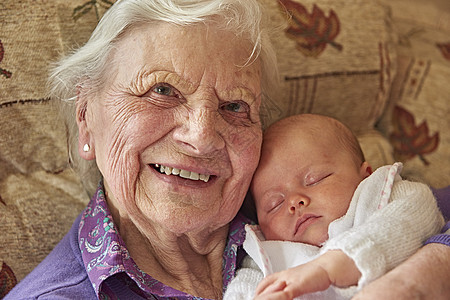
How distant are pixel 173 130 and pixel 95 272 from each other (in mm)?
440

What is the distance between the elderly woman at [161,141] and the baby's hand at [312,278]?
16.3 inches

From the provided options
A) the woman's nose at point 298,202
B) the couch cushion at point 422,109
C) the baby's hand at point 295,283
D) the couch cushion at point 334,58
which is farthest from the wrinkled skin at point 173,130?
the couch cushion at point 422,109

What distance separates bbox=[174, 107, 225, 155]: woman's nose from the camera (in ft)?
5.16

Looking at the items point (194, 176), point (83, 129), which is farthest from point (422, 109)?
point (83, 129)

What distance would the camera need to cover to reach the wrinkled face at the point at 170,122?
160 centimetres

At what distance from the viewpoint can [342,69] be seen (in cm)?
240

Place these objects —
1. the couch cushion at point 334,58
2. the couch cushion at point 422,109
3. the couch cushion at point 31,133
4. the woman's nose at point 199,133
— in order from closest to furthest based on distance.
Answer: the woman's nose at point 199,133, the couch cushion at point 31,133, the couch cushion at point 334,58, the couch cushion at point 422,109

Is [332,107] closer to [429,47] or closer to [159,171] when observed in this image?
[429,47]

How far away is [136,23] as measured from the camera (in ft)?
5.46

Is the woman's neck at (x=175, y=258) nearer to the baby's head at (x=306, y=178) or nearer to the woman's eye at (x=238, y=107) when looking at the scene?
the baby's head at (x=306, y=178)

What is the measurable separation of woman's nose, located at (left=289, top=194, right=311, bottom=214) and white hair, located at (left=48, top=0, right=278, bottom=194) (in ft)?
1.38

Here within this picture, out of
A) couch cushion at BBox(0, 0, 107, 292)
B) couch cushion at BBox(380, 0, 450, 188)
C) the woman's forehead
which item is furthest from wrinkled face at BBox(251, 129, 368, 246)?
couch cushion at BBox(380, 0, 450, 188)

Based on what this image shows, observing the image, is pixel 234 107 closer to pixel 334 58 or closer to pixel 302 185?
pixel 302 185

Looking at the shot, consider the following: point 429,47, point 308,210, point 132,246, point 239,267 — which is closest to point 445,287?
point 308,210
